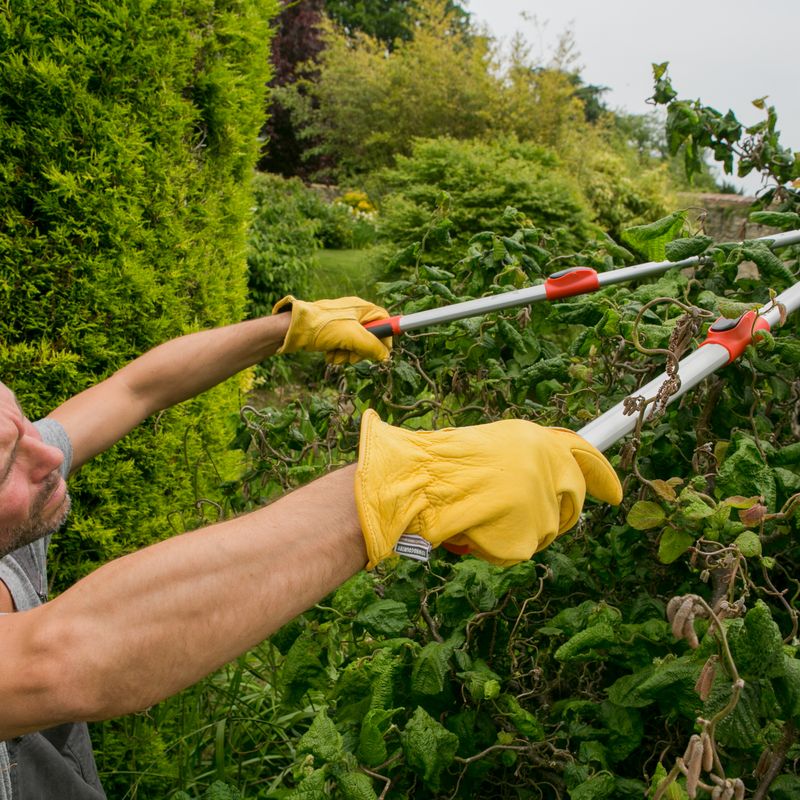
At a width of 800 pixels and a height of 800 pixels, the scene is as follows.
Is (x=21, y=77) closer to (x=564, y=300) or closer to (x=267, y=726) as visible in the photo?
(x=564, y=300)

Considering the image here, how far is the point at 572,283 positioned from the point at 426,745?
3.61 ft

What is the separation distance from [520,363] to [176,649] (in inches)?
52.2

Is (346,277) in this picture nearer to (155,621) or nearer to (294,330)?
(294,330)

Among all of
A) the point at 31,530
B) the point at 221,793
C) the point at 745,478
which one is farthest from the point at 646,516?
the point at 31,530

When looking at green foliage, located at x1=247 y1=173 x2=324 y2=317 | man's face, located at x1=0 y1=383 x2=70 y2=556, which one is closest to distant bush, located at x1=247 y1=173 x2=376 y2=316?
green foliage, located at x1=247 y1=173 x2=324 y2=317

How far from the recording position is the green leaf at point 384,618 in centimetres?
146

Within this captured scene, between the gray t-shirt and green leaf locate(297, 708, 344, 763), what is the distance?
656 mm

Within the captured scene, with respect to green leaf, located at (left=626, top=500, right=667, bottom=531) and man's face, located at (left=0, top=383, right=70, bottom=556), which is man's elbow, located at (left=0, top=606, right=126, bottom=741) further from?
green leaf, located at (left=626, top=500, right=667, bottom=531)

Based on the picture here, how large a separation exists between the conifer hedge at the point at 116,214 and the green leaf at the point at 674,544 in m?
1.62

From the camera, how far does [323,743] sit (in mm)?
1206

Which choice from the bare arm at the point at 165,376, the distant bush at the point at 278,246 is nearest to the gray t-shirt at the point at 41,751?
the bare arm at the point at 165,376

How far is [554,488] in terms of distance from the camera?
1.10 meters

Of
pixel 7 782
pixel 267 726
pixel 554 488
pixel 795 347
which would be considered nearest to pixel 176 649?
pixel 554 488

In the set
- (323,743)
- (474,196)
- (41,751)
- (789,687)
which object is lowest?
(41,751)
